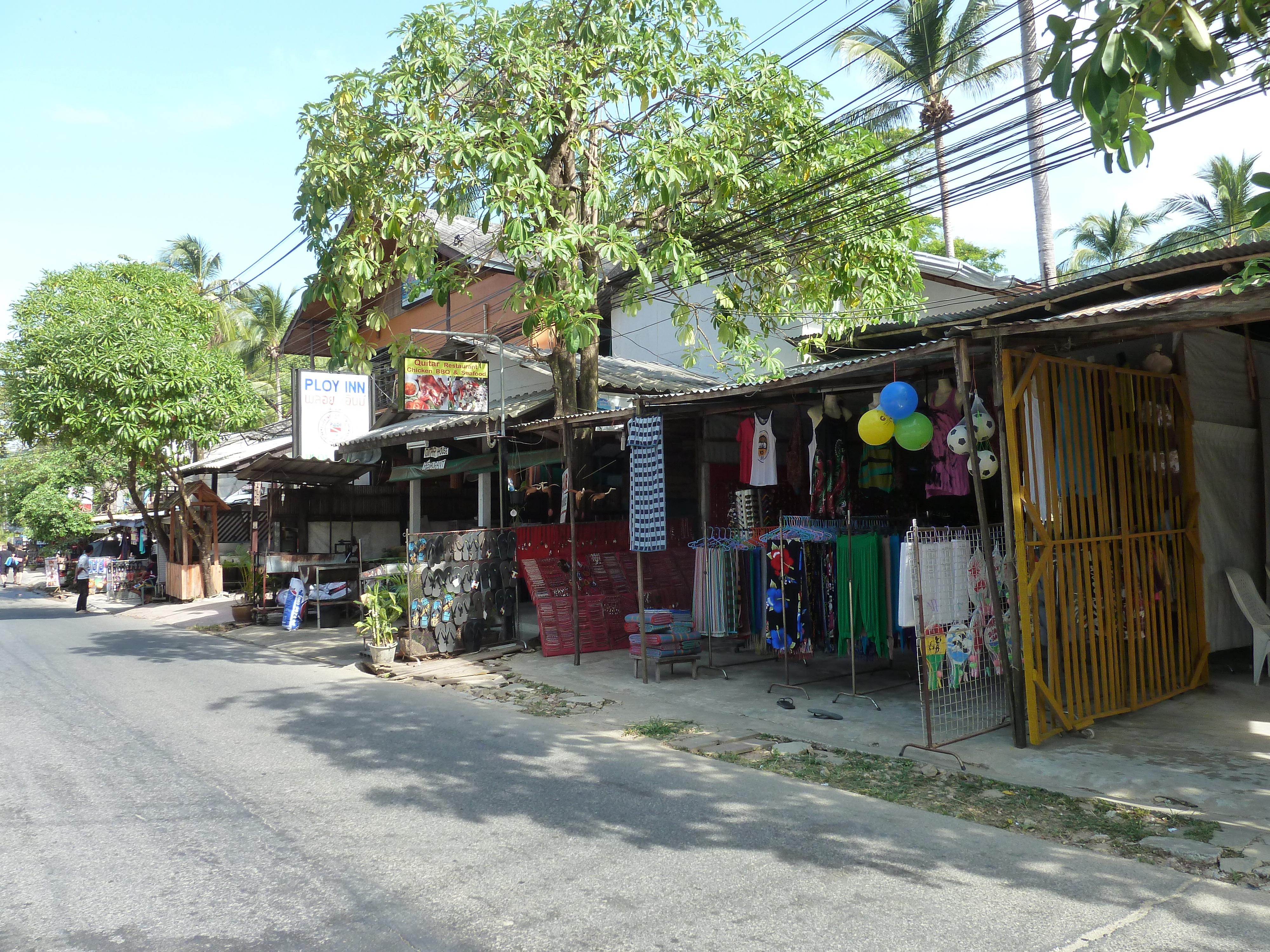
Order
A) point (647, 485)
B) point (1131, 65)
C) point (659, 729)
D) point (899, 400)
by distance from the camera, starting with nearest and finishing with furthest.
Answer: point (1131, 65), point (899, 400), point (659, 729), point (647, 485)

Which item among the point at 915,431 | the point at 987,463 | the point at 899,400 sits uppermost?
the point at 899,400

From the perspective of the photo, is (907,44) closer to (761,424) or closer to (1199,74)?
(761,424)

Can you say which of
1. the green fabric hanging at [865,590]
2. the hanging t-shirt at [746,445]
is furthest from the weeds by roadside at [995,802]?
the hanging t-shirt at [746,445]

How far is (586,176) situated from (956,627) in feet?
26.5

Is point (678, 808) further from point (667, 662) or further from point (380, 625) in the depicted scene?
point (380, 625)

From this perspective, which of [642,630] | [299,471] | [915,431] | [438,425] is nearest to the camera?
[915,431]

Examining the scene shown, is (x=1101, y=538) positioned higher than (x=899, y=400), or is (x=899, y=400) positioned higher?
(x=899, y=400)

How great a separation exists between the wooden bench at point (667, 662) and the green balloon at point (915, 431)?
3.86 meters

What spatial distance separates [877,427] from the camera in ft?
25.7

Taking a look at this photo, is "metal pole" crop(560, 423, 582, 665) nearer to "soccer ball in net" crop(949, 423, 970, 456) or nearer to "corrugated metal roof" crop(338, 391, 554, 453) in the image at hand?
"corrugated metal roof" crop(338, 391, 554, 453)

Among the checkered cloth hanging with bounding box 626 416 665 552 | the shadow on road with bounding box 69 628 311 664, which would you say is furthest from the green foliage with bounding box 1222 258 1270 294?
the shadow on road with bounding box 69 628 311 664

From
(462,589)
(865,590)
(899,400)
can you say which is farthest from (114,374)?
(899,400)

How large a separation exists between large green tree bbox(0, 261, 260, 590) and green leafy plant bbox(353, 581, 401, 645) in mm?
9496

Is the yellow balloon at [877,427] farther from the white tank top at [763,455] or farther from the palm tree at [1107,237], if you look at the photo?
the palm tree at [1107,237]
